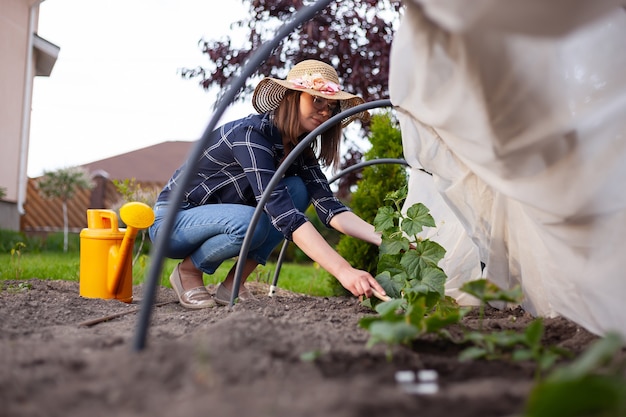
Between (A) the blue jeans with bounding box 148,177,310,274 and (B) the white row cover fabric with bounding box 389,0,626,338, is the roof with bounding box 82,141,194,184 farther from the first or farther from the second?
(B) the white row cover fabric with bounding box 389,0,626,338

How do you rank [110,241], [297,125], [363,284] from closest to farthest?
1. [363,284]
2. [297,125]
3. [110,241]

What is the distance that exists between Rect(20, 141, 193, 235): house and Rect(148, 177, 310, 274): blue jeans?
6.56 meters

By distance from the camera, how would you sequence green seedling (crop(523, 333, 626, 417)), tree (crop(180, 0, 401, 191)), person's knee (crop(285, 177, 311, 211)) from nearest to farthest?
1. green seedling (crop(523, 333, 626, 417))
2. person's knee (crop(285, 177, 311, 211))
3. tree (crop(180, 0, 401, 191))

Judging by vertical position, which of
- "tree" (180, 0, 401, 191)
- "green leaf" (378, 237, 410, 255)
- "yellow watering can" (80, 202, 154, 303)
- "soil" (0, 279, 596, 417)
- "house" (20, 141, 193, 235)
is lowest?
"house" (20, 141, 193, 235)

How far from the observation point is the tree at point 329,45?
502cm

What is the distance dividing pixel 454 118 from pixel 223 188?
4.95 feet

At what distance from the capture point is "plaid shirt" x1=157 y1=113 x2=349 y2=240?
2.22 meters

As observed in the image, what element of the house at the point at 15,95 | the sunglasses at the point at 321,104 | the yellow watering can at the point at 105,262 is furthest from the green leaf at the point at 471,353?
the house at the point at 15,95

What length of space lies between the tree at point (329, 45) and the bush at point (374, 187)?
154 centimetres

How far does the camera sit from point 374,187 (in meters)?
3.48

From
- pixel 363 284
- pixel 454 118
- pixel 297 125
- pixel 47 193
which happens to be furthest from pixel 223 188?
pixel 47 193

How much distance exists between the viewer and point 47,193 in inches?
309

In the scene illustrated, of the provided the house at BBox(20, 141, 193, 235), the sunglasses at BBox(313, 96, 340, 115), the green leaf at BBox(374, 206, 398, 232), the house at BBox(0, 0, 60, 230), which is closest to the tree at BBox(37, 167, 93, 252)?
the house at BBox(0, 0, 60, 230)

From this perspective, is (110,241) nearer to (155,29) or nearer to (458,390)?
(458,390)
